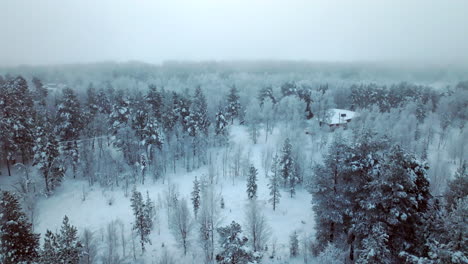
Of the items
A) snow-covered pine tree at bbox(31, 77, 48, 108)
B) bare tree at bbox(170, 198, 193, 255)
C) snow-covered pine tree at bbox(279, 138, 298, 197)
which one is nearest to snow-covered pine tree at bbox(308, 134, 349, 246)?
bare tree at bbox(170, 198, 193, 255)

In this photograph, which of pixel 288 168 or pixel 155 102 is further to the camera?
pixel 155 102

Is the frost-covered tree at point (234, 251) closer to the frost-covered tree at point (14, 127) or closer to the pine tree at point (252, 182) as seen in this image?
the pine tree at point (252, 182)

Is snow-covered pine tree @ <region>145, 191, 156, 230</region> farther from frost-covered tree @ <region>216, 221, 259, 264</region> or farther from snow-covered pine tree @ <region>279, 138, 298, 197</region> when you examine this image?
snow-covered pine tree @ <region>279, 138, 298, 197</region>

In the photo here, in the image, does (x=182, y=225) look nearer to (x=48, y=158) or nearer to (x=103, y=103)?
(x=48, y=158)

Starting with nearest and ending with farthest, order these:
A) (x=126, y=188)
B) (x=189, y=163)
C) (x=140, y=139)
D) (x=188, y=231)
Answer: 1. (x=188, y=231)
2. (x=126, y=188)
3. (x=140, y=139)
4. (x=189, y=163)

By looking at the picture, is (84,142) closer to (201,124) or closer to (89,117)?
(89,117)

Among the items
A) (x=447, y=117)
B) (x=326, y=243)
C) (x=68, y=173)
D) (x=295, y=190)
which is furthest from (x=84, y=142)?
(x=447, y=117)

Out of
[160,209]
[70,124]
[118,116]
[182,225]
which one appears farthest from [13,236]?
[118,116]
